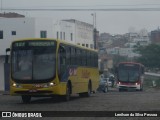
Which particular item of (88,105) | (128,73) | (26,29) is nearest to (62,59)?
(88,105)

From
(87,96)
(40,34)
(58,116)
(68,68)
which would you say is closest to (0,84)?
(40,34)

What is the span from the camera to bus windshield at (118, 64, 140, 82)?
2440 inches

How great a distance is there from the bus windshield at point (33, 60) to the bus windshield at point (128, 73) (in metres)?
35.8

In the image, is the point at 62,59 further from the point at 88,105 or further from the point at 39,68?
the point at 88,105

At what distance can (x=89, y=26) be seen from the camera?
351 feet

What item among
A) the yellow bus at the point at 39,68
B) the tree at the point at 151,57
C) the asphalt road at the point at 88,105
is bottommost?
the tree at the point at 151,57

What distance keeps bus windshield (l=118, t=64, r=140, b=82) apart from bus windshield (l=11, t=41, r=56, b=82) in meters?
35.8

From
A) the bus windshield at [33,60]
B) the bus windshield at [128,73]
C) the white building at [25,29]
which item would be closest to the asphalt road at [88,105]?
the bus windshield at [33,60]

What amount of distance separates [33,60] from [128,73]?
120 feet

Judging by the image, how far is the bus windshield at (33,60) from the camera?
26.2 m

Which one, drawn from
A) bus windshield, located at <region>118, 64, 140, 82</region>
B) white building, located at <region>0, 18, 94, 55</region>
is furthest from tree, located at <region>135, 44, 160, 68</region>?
bus windshield, located at <region>118, 64, 140, 82</region>

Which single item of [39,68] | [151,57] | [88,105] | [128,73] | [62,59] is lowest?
[151,57]

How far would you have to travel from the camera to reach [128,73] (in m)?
62.2

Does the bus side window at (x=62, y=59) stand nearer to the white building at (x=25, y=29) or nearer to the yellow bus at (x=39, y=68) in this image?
the yellow bus at (x=39, y=68)
